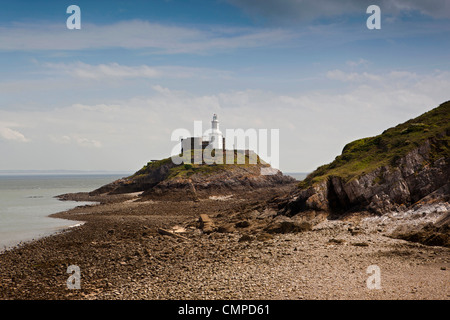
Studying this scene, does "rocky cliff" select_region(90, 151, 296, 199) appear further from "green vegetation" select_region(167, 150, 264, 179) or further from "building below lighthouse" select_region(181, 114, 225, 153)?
"building below lighthouse" select_region(181, 114, 225, 153)

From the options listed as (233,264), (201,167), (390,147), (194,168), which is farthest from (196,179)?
(233,264)

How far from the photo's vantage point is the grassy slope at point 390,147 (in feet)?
117

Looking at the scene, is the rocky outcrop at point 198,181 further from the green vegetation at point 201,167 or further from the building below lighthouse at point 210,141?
the building below lighthouse at point 210,141

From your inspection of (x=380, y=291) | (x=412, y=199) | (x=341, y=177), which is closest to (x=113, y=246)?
(x=380, y=291)

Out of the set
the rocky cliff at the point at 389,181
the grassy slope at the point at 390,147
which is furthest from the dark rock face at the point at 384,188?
the grassy slope at the point at 390,147

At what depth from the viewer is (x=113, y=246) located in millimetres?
27703

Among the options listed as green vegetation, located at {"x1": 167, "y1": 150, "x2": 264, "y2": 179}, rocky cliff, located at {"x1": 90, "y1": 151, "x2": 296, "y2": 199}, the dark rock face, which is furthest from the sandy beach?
green vegetation, located at {"x1": 167, "y1": 150, "x2": 264, "y2": 179}

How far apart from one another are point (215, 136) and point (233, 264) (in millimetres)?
83937

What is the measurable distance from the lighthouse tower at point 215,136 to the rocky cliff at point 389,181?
64.8m

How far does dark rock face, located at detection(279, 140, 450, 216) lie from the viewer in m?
31.9

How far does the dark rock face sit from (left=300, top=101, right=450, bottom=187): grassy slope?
2.35 feet

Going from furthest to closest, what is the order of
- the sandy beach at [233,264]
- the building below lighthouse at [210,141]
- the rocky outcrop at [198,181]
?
the building below lighthouse at [210,141] < the rocky outcrop at [198,181] < the sandy beach at [233,264]
